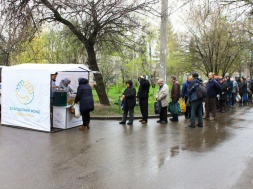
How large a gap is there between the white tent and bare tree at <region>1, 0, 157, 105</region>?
3002 mm

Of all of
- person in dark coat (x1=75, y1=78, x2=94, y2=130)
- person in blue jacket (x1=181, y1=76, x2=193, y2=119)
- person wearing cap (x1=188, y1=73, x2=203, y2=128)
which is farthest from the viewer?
person in blue jacket (x1=181, y1=76, x2=193, y2=119)

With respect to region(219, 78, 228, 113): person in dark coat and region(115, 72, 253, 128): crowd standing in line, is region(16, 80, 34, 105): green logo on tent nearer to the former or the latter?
region(115, 72, 253, 128): crowd standing in line

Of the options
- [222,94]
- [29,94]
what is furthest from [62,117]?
[222,94]

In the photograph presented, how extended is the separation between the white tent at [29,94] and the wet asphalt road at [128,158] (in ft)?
1.37

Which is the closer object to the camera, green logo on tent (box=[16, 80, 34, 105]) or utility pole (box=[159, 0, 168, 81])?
green logo on tent (box=[16, 80, 34, 105])

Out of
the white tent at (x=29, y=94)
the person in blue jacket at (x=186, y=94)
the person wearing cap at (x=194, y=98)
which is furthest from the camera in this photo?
the person in blue jacket at (x=186, y=94)

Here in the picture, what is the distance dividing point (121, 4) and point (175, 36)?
1589cm

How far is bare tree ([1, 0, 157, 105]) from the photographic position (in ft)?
38.3

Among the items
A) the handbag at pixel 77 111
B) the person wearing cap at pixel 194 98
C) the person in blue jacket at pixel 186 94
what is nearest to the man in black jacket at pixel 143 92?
the person wearing cap at pixel 194 98

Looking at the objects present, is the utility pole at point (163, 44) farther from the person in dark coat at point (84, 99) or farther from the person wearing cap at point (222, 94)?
the person in dark coat at point (84, 99)

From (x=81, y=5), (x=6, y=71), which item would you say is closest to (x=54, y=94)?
(x=6, y=71)

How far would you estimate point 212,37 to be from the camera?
2192 centimetres

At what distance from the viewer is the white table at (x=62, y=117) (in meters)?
9.42

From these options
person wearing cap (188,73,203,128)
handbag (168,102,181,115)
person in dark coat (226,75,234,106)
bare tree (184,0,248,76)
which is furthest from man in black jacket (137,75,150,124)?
bare tree (184,0,248,76)
